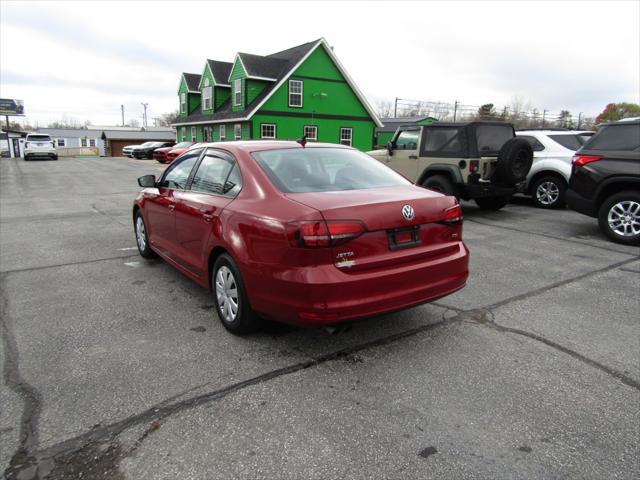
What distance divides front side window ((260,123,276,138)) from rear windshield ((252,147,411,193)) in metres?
25.2

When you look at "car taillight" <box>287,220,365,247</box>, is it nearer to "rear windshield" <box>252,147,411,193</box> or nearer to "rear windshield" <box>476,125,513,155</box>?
"rear windshield" <box>252,147,411,193</box>

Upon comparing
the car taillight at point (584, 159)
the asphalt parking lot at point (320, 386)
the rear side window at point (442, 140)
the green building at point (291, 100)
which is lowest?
the asphalt parking lot at point (320, 386)

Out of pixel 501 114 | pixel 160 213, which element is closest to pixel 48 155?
pixel 160 213

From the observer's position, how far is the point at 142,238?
19.9 feet

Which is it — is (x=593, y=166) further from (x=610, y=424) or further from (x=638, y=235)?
(x=610, y=424)

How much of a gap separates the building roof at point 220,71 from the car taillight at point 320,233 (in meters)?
32.3

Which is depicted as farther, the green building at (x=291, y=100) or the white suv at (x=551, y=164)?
the green building at (x=291, y=100)

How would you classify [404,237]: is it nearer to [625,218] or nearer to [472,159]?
[625,218]

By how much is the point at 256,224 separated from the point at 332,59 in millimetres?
28863

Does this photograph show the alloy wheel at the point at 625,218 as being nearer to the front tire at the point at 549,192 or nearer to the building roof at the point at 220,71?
the front tire at the point at 549,192

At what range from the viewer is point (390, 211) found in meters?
3.24

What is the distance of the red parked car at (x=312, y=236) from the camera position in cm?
303

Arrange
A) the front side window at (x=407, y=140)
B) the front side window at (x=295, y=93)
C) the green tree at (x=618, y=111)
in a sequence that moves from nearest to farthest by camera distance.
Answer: the front side window at (x=407, y=140) → the front side window at (x=295, y=93) → the green tree at (x=618, y=111)

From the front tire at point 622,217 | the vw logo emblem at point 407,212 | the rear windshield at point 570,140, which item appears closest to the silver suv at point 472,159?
the front tire at point 622,217
